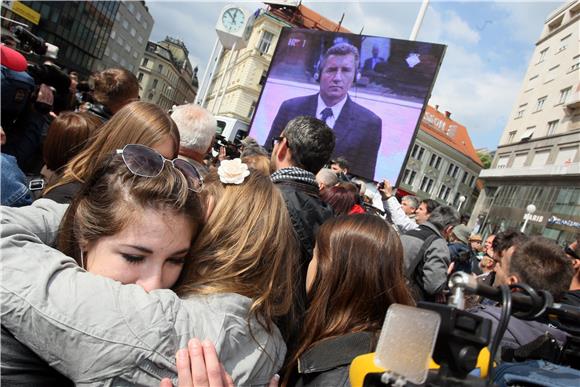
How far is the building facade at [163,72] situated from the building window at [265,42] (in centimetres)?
5404

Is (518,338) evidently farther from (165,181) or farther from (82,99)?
(82,99)

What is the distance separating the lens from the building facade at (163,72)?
97375mm

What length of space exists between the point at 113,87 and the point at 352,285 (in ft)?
8.40

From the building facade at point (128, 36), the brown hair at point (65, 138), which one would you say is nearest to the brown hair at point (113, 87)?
the brown hair at point (65, 138)

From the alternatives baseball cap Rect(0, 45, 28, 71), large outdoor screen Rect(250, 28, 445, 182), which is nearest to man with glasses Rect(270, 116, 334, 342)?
baseball cap Rect(0, 45, 28, 71)

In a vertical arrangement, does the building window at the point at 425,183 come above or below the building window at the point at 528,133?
below

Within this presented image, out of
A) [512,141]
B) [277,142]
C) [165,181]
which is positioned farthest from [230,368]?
[512,141]

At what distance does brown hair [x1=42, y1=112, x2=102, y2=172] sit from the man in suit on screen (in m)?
7.75

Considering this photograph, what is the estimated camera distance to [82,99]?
260 inches

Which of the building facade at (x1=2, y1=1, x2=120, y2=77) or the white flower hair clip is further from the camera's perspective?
the building facade at (x1=2, y1=1, x2=120, y2=77)

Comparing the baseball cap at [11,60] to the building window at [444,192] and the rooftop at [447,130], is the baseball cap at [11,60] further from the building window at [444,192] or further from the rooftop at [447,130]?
the building window at [444,192]

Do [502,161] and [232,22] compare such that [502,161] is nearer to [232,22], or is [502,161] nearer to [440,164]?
[440,164]

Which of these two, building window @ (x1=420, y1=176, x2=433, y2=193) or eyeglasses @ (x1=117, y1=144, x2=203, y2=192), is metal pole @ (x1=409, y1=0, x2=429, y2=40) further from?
building window @ (x1=420, y1=176, x2=433, y2=193)

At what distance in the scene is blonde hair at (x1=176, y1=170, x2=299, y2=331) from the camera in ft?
4.46
